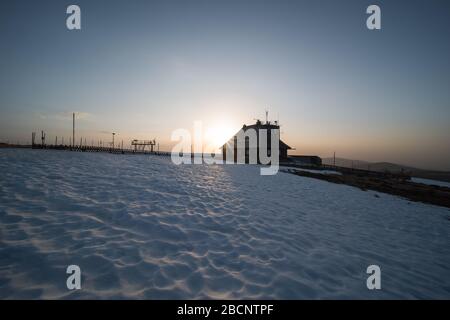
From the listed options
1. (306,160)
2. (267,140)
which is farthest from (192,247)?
(306,160)

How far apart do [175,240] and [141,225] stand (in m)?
1.27

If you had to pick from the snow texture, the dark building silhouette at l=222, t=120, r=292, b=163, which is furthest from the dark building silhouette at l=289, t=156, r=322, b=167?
the snow texture

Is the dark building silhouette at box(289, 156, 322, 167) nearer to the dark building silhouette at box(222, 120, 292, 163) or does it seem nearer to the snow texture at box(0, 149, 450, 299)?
the dark building silhouette at box(222, 120, 292, 163)

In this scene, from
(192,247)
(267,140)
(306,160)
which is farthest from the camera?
(306,160)

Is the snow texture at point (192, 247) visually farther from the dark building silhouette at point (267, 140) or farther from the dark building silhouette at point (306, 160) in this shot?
the dark building silhouette at point (306, 160)

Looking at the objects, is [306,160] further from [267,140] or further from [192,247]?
[192,247]

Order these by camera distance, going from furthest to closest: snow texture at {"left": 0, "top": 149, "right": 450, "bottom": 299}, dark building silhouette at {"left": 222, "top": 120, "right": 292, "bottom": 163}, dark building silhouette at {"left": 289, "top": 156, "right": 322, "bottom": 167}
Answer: dark building silhouette at {"left": 289, "top": 156, "right": 322, "bottom": 167} < dark building silhouette at {"left": 222, "top": 120, "right": 292, "bottom": 163} < snow texture at {"left": 0, "top": 149, "right": 450, "bottom": 299}

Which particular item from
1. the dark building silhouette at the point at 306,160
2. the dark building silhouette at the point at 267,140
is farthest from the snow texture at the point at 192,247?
the dark building silhouette at the point at 306,160

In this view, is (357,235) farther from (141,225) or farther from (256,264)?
(141,225)

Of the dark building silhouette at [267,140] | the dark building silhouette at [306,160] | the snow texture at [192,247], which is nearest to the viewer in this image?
the snow texture at [192,247]


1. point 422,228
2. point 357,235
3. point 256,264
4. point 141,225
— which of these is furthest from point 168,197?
point 422,228

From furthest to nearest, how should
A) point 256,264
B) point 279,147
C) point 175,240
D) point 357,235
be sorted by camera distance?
1. point 279,147
2. point 357,235
3. point 175,240
4. point 256,264

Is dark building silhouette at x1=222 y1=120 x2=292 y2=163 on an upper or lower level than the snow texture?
upper
